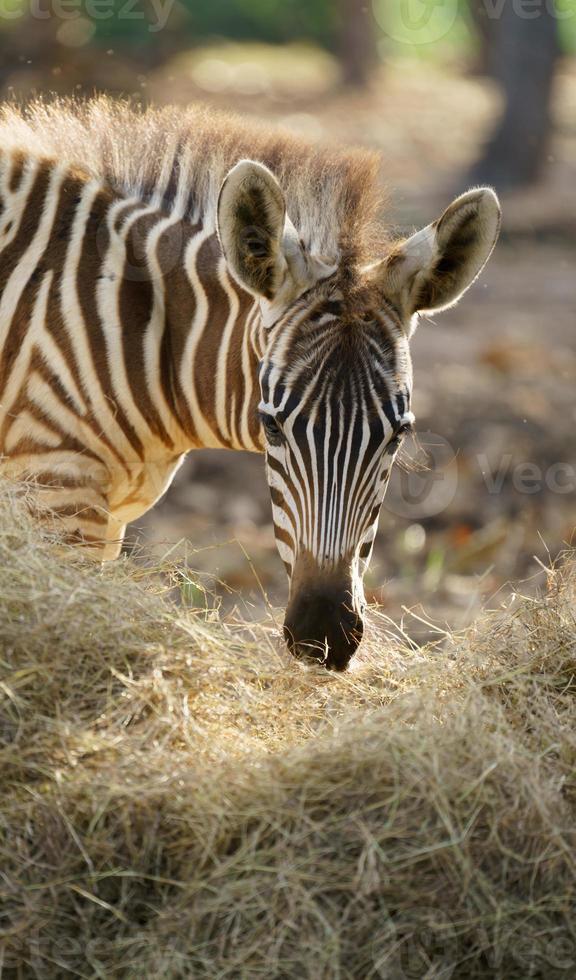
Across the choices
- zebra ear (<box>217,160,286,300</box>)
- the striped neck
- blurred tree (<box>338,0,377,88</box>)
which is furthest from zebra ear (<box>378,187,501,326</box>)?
blurred tree (<box>338,0,377,88</box>)

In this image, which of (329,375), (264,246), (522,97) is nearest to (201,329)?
(264,246)

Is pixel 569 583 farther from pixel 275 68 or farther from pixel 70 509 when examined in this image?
pixel 275 68

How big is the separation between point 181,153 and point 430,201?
1252 centimetres

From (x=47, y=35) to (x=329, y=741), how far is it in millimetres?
19587

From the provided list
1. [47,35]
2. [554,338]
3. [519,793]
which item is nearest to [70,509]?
[519,793]

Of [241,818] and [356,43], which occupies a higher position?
[356,43]

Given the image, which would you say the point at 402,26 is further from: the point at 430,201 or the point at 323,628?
the point at 323,628

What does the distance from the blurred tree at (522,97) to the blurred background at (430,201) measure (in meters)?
0.03

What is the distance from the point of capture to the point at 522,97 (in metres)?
18.0

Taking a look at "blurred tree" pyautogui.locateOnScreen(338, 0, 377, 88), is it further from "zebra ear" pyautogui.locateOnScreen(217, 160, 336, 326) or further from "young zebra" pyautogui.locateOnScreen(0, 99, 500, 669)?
"zebra ear" pyautogui.locateOnScreen(217, 160, 336, 326)

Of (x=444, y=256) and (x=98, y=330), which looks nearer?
(x=444, y=256)

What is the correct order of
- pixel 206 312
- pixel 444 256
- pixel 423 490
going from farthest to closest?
pixel 423 490 → pixel 206 312 → pixel 444 256

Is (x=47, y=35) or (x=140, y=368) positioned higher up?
(x=47, y=35)

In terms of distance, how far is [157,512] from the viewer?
33.1ft
